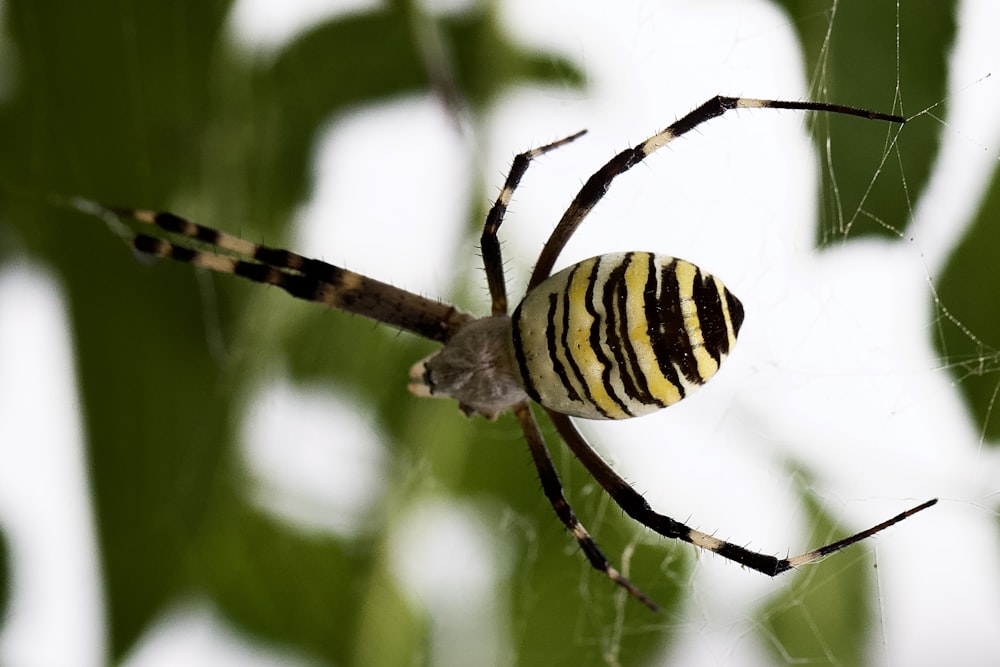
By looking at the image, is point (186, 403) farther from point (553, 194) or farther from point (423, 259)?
point (553, 194)

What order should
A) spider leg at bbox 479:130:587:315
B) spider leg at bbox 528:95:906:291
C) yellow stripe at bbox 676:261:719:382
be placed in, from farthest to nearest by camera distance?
spider leg at bbox 479:130:587:315 < spider leg at bbox 528:95:906:291 < yellow stripe at bbox 676:261:719:382

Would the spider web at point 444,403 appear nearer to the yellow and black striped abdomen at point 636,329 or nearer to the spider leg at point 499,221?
the spider leg at point 499,221

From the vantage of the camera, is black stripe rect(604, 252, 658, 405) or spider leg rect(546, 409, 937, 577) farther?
spider leg rect(546, 409, 937, 577)

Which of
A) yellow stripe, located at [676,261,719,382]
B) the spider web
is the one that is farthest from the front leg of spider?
the spider web

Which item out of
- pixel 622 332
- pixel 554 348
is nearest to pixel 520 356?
pixel 554 348

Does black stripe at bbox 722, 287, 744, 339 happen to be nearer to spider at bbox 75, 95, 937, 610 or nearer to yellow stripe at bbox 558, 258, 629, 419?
spider at bbox 75, 95, 937, 610

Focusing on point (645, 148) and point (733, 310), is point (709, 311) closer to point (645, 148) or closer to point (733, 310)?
point (733, 310)
